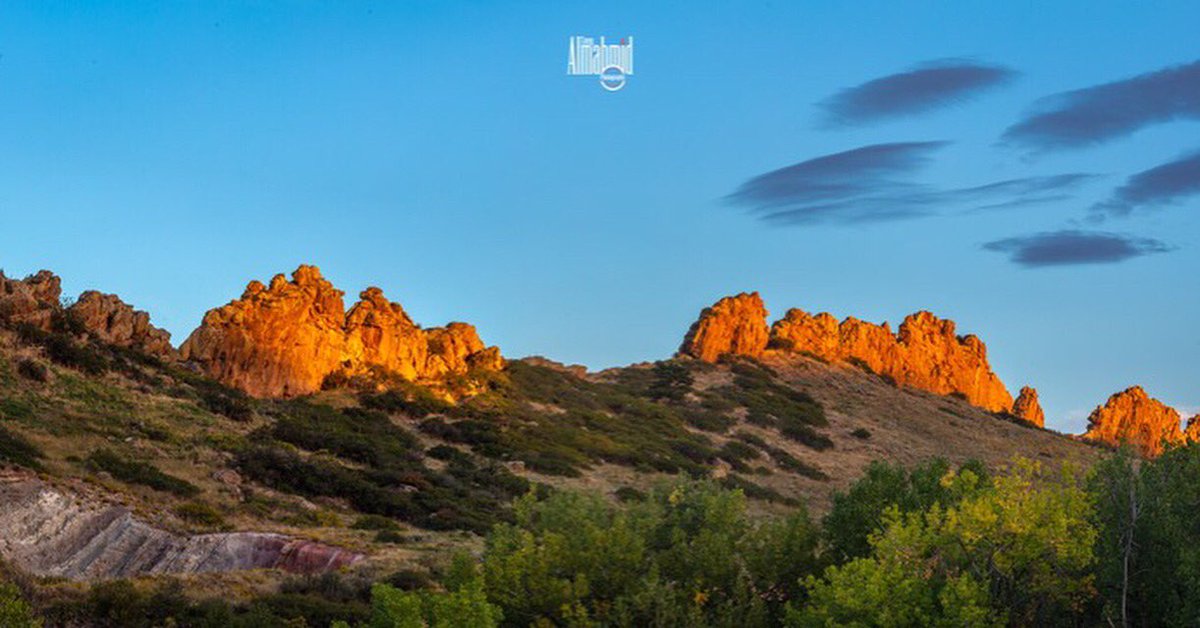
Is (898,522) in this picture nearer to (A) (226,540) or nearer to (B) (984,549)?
(B) (984,549)

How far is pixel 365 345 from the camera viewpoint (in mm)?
77438

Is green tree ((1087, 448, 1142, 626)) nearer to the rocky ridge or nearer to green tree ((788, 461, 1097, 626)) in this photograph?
green tree ((788, 461, 1097, 626))

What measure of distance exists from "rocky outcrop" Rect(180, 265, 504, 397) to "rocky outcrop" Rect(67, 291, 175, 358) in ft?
7.62

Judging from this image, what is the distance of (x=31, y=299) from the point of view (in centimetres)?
5962

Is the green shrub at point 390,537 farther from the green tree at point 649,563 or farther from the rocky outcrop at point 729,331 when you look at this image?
the rocky outcrop at point 729,331

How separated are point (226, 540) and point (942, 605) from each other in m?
24.9

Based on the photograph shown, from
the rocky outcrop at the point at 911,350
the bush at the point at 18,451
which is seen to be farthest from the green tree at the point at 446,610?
the rocky outcrop at the point at 911,350

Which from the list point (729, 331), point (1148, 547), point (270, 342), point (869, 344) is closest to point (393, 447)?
point (270, 342)

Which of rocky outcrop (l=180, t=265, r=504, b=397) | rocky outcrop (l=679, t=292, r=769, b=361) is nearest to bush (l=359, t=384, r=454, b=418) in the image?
rocky outcrop (l=180, t=265, r=504, b=397)

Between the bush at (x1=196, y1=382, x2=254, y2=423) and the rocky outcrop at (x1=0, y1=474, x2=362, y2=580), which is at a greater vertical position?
the bush at (x1=196, y1=382, x2=254, y2=423)

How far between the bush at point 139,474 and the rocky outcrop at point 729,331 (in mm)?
79421

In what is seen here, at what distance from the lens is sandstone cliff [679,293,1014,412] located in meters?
123

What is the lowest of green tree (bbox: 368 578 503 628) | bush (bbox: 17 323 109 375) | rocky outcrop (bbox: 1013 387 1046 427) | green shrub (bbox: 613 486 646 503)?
green tree (bbox: 368 578 503 628)

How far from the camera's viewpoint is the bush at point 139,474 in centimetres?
4516
